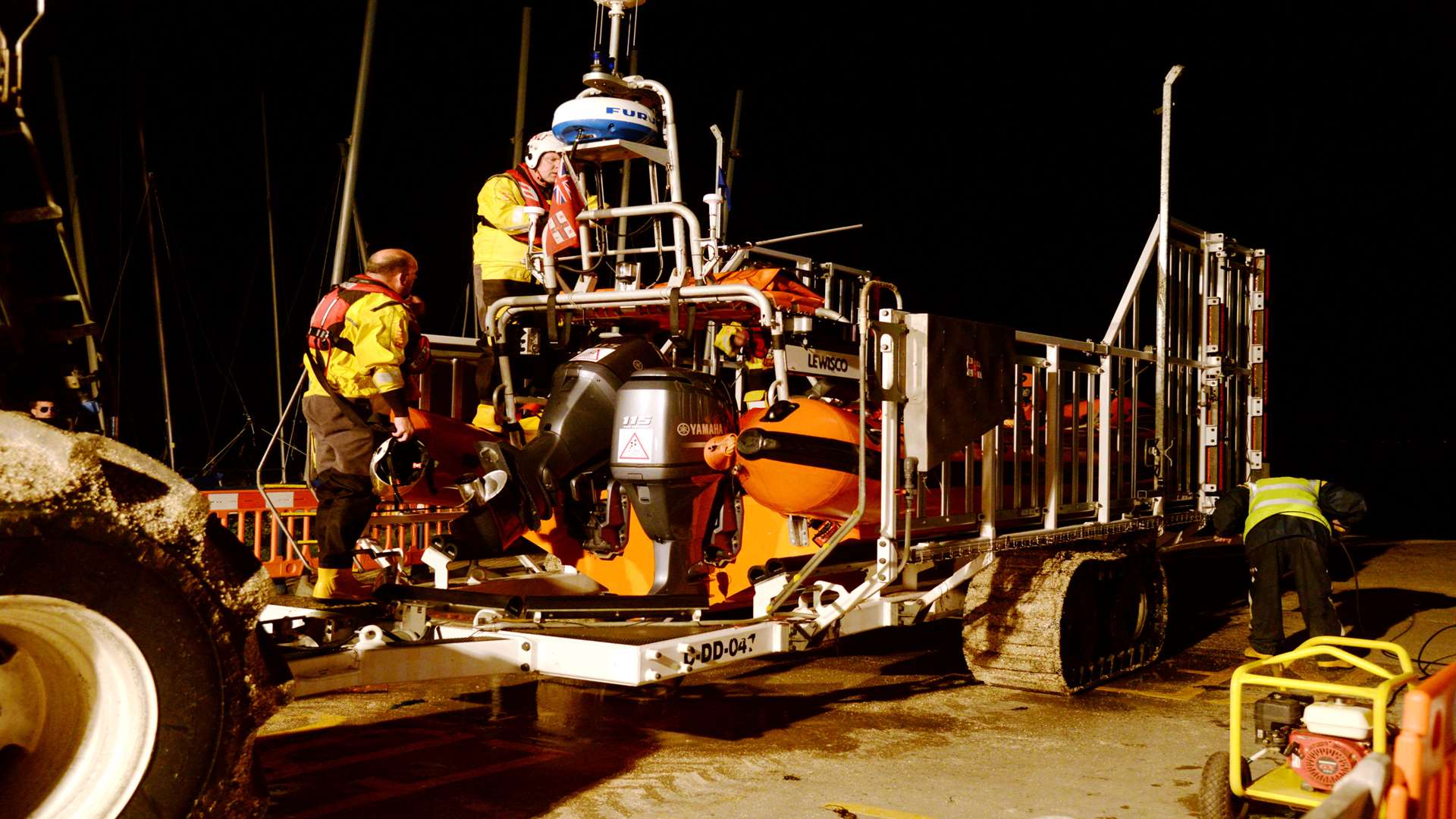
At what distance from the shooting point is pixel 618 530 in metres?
5.77

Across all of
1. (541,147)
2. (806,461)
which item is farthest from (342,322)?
(806,461)

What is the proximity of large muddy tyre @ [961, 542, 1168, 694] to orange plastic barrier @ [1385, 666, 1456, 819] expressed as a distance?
3045 millimetres

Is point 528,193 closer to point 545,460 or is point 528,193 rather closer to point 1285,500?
point 545,460

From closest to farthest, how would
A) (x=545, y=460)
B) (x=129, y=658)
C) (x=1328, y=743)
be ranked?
(x=129, y=658) → (x=1328, y=743) → (x=545, y=460)

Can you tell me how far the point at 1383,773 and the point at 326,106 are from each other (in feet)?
47.4

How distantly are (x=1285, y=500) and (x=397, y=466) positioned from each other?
17.1 ft

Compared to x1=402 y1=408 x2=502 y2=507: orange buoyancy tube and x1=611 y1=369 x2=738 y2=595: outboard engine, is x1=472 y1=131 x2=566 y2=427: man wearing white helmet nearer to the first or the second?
x1=402 y1=408 x2=502 y2=507: orange buoyancy tube

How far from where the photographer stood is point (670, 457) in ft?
16.9

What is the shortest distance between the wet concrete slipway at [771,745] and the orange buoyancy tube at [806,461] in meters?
1.02

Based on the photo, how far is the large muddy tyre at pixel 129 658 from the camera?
8.36 feet

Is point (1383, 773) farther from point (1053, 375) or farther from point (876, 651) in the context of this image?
point (876, 651)

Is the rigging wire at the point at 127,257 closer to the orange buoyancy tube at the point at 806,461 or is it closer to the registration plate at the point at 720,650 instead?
the orange buoyancy tube at the point at 806,461

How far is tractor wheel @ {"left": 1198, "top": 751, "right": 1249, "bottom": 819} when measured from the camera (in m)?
4.03

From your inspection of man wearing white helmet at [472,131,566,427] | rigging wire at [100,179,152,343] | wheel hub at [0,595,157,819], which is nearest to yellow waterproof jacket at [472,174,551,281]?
man wearing white helmet at [472,131,566,427]
